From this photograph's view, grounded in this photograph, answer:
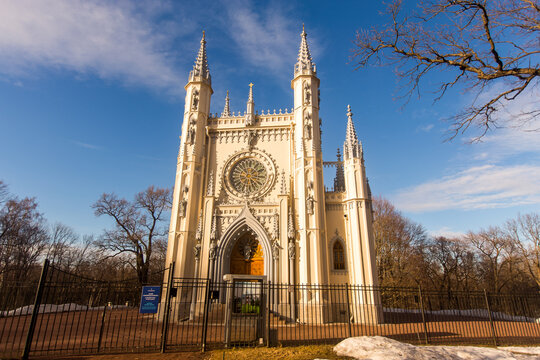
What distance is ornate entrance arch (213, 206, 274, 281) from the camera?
1967 centimetres

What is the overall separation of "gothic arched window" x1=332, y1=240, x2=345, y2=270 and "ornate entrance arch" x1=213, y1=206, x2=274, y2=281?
14.8ft

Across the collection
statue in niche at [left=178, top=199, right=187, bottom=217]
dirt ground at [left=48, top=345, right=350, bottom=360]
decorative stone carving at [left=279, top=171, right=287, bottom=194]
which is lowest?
dirt ground at [left=48, top=345, right=350, bottom=360]

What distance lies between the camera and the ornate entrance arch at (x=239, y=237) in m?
19.7

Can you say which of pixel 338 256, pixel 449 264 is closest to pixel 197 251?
pixel 338 256

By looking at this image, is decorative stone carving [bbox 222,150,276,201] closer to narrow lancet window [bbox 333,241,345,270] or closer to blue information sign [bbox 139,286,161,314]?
narrow lancet window [bbox 333,241,345,270]

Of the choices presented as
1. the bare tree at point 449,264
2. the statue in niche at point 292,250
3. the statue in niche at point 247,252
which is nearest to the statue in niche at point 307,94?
the statue in niche at point 292,250

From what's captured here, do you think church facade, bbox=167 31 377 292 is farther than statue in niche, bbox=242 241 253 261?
No

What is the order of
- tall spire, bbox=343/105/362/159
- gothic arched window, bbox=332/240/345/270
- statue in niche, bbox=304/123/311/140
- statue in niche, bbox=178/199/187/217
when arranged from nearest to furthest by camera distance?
gothic arched window, bbox=332/240/345/270
statue in niche, bbox=178/199/187/217
statue in niche, bbox=304/123/311/140
tall spire, bbox=343/105/362/159

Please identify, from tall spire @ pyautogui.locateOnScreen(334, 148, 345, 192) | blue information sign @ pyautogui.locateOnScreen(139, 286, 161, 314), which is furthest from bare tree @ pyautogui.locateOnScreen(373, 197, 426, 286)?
blue information sign @ pyautogui.locateOnScreen(139, 286, 161, 314)

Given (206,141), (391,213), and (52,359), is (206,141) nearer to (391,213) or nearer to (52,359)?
(52,359)

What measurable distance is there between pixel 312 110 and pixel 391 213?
2087 centimetres

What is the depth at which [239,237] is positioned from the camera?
21.0m

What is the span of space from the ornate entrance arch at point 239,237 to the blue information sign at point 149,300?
977cm

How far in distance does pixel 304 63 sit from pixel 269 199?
11.4 m
